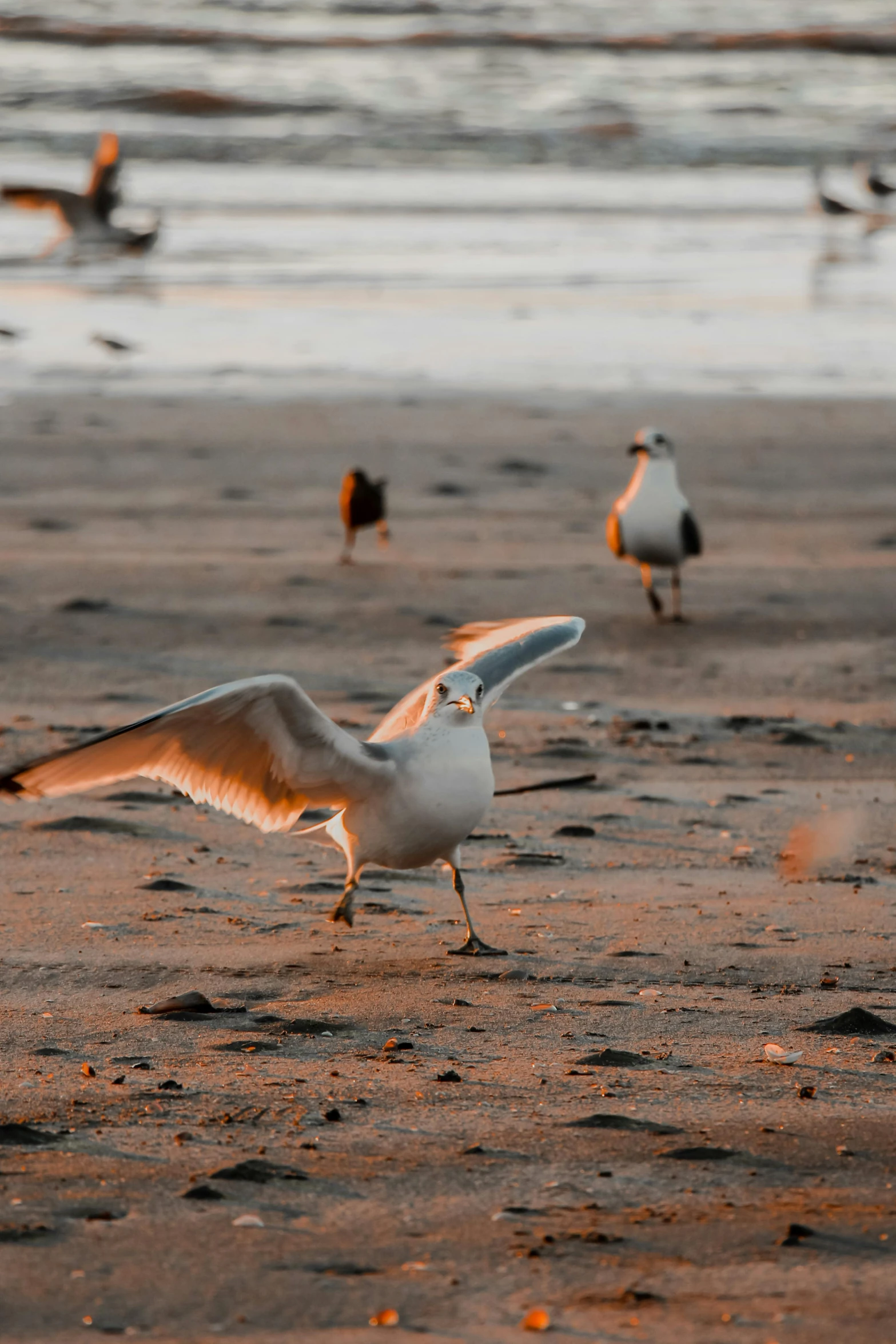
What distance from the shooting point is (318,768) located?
16.7 feet

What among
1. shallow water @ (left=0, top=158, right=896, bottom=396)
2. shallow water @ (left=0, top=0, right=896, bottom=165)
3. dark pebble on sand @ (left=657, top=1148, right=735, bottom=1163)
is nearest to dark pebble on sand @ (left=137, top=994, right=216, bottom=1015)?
dark pebble on sand @ (left=657, top=1148, right=735, bottom=1163)

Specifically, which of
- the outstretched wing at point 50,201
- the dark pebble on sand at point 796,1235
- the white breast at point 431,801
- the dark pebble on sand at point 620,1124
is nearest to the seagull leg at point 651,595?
the white breast at point 431,801

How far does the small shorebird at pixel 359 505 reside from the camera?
9734 millimetres

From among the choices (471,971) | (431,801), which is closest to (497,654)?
(431,801)

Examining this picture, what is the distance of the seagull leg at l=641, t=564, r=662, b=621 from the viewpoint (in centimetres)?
893

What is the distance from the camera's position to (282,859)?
19.6 feet

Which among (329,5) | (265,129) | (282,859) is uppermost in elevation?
(329,5)

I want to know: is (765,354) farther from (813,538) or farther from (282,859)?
(282,859)

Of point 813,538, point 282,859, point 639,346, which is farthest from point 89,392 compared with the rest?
point 282,859

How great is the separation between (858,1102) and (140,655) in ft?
15.6

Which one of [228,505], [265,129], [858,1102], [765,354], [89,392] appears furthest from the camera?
[265,129]

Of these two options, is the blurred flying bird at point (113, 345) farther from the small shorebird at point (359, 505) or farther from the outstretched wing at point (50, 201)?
the outstretched wing at point (50, 201)

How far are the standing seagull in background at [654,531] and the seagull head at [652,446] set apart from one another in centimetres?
2

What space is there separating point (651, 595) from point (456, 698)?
12.8 feet
